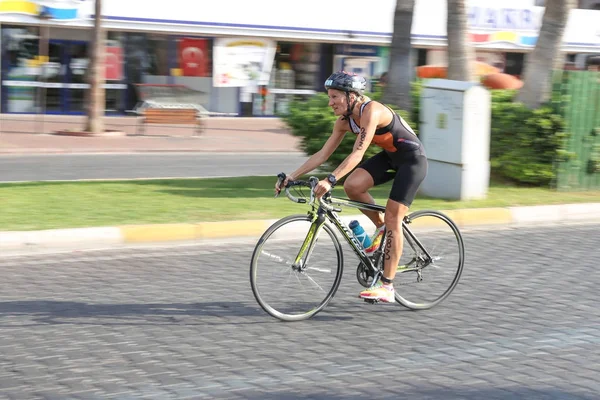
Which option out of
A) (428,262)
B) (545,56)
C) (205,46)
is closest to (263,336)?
(428,262)

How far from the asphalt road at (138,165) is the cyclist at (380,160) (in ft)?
29.8

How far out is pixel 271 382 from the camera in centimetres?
478

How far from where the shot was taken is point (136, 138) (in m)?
22.2

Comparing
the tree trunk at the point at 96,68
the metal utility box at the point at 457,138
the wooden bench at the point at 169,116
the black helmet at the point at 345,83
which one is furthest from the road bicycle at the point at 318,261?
the wooden bench at the point at 169,116

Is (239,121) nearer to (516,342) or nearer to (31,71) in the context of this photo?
(31,71)

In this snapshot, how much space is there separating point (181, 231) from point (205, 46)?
2009 centimetres

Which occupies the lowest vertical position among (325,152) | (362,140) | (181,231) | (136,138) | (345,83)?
(181,231)

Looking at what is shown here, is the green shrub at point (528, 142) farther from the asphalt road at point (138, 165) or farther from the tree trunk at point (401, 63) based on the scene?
the asphalt road at point (138, 165)

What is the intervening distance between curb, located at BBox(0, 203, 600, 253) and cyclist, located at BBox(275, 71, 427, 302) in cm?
106

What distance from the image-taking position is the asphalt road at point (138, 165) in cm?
1520

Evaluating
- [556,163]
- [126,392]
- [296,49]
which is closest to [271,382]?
[126,392]

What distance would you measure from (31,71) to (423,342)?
22.8 meters

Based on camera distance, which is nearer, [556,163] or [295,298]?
[295,298]

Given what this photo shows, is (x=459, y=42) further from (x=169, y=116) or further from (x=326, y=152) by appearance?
(x=169, y=116)
